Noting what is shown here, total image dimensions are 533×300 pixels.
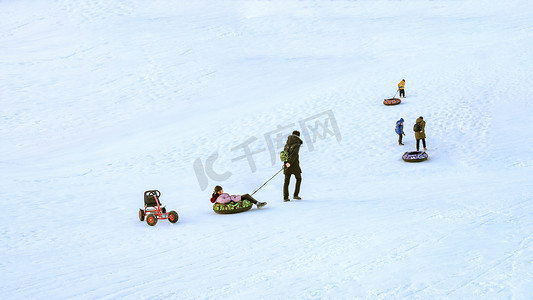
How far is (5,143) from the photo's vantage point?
773 inches

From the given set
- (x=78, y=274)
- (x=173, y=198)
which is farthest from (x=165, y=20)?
(x=78, y=274)

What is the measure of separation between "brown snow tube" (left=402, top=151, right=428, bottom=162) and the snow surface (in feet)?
0.98

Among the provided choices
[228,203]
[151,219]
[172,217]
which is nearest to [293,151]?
[228,203]

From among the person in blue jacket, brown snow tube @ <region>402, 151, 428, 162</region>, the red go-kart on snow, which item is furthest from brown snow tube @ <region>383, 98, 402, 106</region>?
the red go-kart on snow

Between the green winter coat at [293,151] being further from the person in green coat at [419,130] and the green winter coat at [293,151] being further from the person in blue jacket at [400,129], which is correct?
the person in blue jacket at [400,129]

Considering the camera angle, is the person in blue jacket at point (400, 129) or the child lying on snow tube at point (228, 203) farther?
the person in blue jacket at point (400, 129)

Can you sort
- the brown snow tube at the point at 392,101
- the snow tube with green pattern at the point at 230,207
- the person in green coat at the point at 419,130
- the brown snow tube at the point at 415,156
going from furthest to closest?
1. the brown snow tube at the point at 392,101
2. the person in green coat at the point at 419,130
3. the brown snow tube at the point at 415,156
4. the snow tube with green pattern at the point at 230,207

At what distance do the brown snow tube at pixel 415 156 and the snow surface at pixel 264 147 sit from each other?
298 millimetres

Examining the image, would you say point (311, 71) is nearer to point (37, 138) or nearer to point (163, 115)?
point (163, 115)

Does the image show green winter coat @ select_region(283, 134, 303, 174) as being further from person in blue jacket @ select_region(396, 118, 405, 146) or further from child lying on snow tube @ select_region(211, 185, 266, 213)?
person in blue jacket @ select_region(396, 118, 405, 146)

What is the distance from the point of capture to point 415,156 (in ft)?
50.9

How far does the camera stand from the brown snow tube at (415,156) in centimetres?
1537

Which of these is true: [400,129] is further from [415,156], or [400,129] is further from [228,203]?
[228,203]

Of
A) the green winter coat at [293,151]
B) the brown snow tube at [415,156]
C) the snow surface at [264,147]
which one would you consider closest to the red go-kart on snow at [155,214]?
the snow surface at [264,147]
